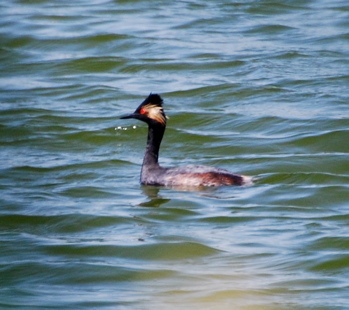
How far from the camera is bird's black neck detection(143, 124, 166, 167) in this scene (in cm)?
1298

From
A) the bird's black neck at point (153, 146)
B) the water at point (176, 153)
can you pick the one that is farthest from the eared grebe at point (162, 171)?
the water at point (176, 153)

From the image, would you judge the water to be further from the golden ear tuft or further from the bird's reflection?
the golden ear tuft

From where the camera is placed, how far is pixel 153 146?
43.2 ft

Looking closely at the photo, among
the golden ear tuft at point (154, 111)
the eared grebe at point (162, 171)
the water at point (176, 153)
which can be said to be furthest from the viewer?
the golden ear tuft at point (154, 111)

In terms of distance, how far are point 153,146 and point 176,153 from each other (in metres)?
1.54

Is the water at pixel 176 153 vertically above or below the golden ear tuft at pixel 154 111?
below

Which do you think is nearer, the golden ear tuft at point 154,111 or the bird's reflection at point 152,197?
the bird's reflection at point 152,197

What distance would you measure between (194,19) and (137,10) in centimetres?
188

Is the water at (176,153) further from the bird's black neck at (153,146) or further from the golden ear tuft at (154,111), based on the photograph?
the golden ear tuft at (154,111)

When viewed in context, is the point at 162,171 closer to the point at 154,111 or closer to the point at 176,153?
the point at 154,111

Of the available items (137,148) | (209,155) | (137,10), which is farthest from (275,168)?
(137,10)

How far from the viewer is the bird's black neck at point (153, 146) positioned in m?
13.0

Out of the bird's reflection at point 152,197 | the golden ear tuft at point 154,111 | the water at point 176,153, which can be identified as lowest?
the bird's reflection at point 152,197

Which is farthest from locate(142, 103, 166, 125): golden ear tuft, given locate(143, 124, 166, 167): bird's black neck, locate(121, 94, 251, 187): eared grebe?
locate(143, 124, 166, 167): bird's black neck
